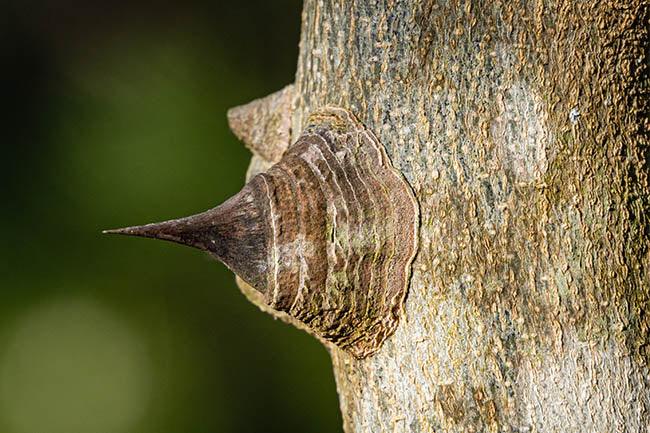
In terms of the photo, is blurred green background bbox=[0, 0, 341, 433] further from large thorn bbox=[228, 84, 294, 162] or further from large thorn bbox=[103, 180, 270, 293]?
large thorn bbox=[103, 180, 270, 293]

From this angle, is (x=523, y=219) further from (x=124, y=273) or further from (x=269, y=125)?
(x=124, y=273)

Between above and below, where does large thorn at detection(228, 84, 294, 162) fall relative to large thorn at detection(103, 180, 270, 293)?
above

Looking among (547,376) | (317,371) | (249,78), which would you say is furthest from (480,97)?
(249,78)

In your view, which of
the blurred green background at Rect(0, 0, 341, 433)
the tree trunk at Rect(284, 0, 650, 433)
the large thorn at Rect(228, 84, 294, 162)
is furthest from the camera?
the blurred green background at Rect(0, 0, 341, 433)

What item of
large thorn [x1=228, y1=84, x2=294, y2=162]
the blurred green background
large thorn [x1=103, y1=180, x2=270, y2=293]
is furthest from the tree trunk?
the blurred green background

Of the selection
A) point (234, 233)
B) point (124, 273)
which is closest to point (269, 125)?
point (234, 233)

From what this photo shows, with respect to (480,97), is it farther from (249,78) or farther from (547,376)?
(249,78)
